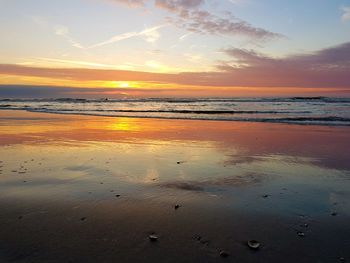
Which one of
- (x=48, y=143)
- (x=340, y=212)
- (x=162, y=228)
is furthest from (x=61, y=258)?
(x=48, y=143)

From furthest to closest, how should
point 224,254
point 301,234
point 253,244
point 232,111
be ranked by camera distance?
1. point 232,111
2. point 301,234
3. point 253,244
4. point 224,254

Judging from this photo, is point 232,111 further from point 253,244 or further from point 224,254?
point 224,254

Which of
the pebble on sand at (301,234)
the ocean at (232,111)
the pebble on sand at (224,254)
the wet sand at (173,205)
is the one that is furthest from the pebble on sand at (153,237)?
the ocean at (232,111)

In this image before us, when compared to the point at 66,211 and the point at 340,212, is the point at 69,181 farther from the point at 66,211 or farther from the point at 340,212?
the point at 340,212

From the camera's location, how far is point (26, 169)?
7.22m

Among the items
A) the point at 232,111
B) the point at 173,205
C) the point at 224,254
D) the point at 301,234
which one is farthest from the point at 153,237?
the point at 232,111

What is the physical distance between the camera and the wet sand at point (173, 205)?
11.9 ft

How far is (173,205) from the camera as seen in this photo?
504cm

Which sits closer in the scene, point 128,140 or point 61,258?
point 61,258

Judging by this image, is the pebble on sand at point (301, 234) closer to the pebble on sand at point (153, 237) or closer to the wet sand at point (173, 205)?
the wet sand at point (173, 205)

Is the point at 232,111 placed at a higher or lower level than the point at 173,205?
lower

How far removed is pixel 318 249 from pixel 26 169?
610cm

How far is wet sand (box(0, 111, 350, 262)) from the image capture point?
3631mm

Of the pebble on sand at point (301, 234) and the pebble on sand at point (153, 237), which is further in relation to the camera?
the pebble on sand at point (301, 234)
